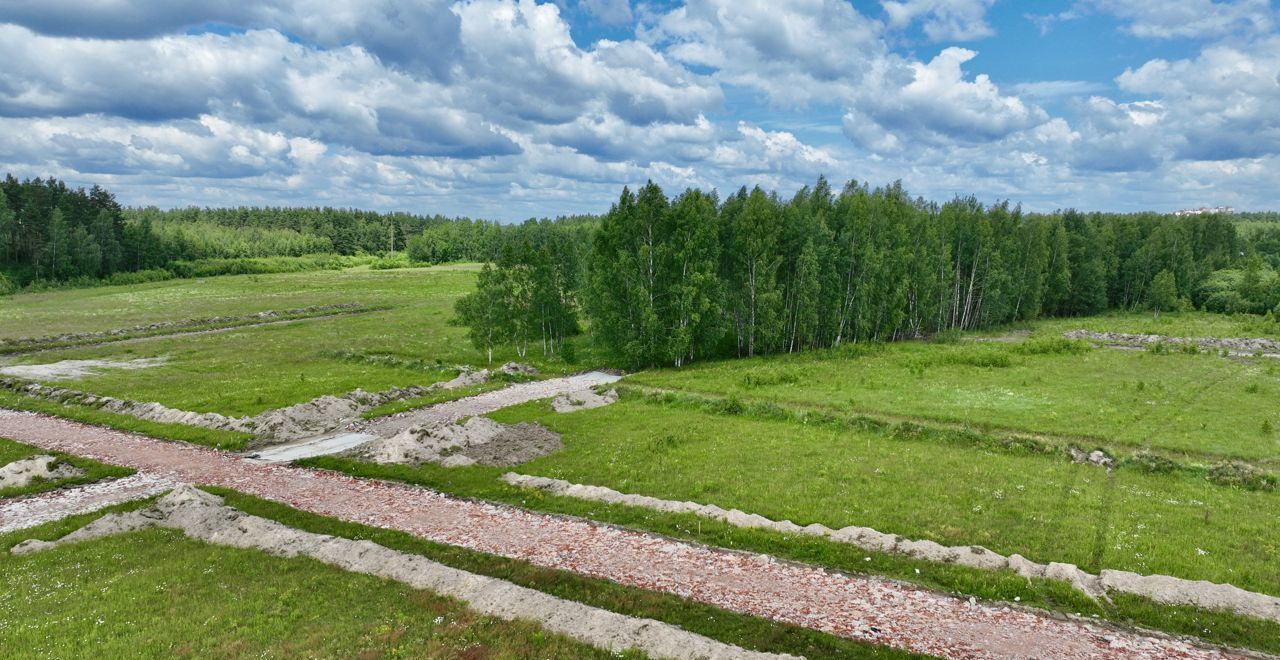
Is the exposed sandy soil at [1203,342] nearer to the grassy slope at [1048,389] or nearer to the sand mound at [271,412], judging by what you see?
the grassy slope at [1048,389]

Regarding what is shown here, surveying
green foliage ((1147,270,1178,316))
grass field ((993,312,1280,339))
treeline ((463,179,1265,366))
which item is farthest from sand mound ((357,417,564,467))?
green foliage ((1147,270,1178,316))

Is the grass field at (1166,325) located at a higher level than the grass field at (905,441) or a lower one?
higher

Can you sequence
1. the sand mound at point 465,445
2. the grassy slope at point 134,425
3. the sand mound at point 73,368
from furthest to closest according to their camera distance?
1. the sand mound at point 73,368
2. the grassy slope at point 134,425
3. the sand mound at point 465,445

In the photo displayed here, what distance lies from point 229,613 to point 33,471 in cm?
2206

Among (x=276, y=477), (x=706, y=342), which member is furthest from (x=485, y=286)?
(x=276, y=477)

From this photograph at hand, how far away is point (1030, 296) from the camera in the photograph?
109 meters

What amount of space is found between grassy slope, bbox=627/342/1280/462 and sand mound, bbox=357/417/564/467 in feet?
56.3

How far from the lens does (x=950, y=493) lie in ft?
95.4

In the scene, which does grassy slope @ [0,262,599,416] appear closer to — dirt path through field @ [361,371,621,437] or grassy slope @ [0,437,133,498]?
dirt path through field @ [361,371,621,437]

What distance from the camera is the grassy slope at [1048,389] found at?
1567 inches

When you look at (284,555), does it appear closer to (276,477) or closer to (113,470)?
(276,477)

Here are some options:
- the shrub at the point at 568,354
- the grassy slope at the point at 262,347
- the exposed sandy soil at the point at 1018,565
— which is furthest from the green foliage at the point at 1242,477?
the shrub at the point at 568,354

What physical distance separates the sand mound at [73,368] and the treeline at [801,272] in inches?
1285

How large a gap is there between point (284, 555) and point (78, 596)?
5.63m
